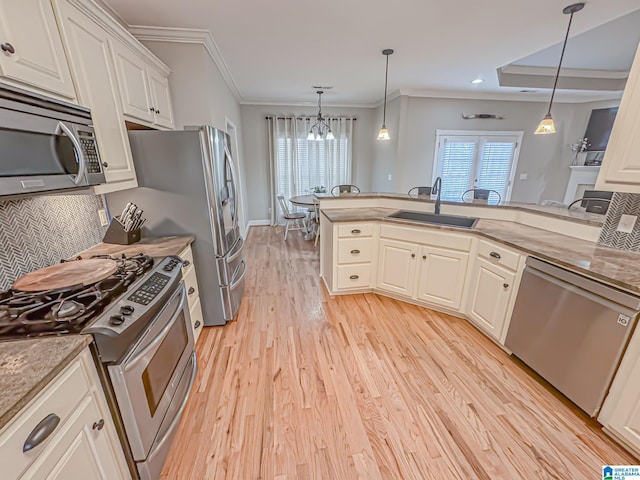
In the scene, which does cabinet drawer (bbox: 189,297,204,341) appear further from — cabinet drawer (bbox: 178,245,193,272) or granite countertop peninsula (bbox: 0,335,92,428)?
granite countertop peninsula (bbox: 0,335,92,428)

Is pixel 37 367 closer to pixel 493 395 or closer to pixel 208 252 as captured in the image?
pixel 208 252

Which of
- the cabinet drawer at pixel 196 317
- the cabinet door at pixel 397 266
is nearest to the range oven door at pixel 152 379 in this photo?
the cabinet drawer at pixel 196 317

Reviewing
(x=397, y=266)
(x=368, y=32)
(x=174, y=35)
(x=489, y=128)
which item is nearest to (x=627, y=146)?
(x=397, y=266)

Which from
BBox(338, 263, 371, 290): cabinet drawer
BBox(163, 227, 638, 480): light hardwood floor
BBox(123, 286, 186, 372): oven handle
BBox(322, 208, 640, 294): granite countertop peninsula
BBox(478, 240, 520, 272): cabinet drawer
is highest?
BBox(322, 208, 640, 294): granite countertop peninsula

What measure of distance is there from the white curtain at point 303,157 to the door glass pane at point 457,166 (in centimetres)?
205

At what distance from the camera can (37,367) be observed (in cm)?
79

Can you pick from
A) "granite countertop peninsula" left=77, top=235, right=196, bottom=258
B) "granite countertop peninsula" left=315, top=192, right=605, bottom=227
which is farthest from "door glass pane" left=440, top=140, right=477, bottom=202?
"granite countertop peninsula" left=77, top=235, right=196, bottom=258

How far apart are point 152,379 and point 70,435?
374mm

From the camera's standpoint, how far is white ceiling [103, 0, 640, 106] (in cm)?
212

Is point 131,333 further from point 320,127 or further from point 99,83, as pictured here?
point 320,127

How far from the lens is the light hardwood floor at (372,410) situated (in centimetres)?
132

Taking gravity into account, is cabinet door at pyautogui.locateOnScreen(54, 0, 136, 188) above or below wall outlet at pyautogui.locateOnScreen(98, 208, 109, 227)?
above

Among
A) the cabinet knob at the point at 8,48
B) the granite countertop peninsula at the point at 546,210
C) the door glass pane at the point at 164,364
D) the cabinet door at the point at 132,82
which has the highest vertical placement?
the cabinet door at the point at 132,82

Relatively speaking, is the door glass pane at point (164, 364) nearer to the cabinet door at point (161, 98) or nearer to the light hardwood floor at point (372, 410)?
the light hardwood floor at point (372, 410)
